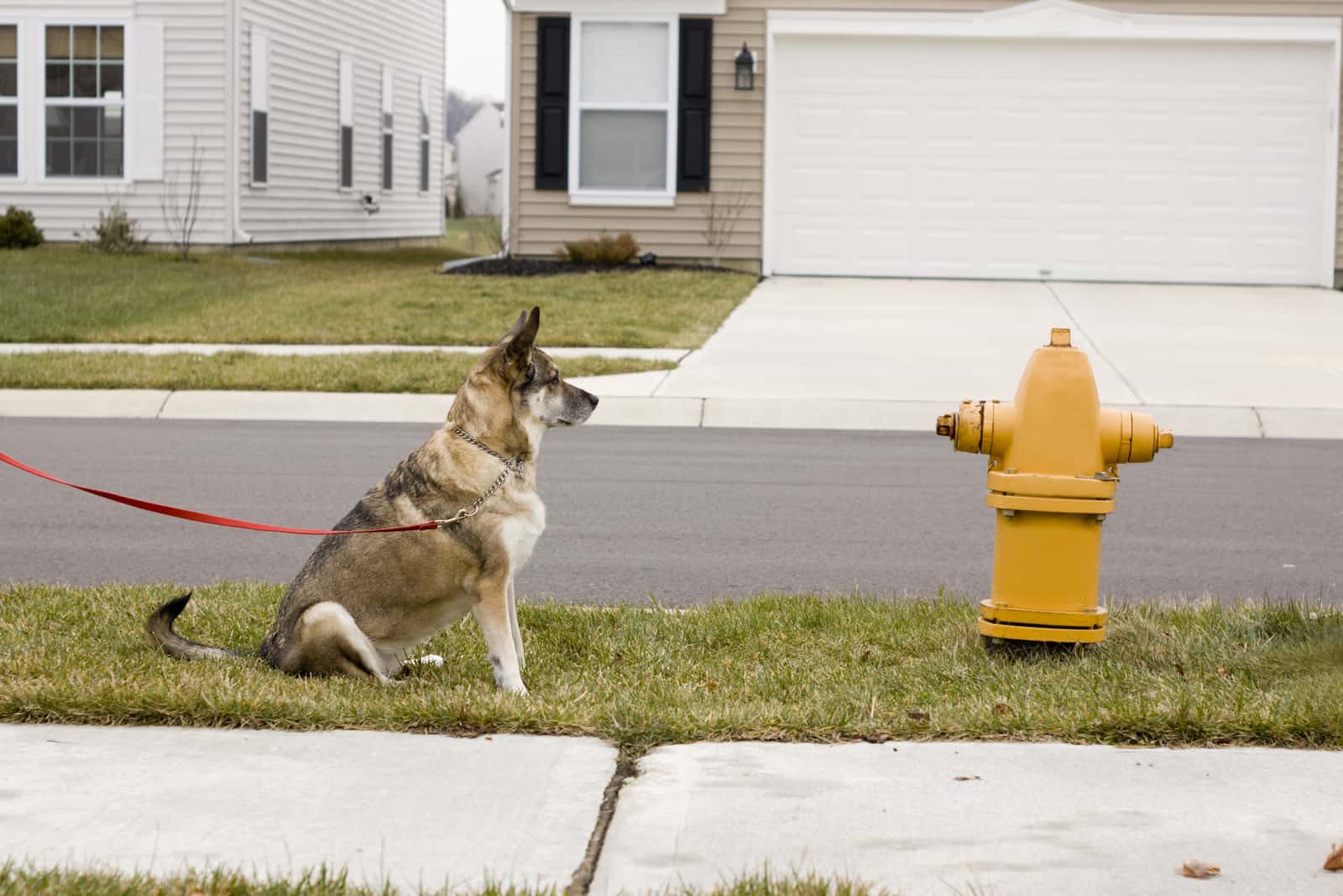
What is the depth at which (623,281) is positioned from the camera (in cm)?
1972

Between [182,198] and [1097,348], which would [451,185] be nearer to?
[182,198]

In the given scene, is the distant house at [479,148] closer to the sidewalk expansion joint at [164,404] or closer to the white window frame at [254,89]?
the white window frame at [254,89]

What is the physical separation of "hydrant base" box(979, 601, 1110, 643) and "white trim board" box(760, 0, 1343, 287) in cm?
1692

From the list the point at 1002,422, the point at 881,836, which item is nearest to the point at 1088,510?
the point at 1002,422

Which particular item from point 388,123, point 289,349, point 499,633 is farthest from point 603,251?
point 499,633

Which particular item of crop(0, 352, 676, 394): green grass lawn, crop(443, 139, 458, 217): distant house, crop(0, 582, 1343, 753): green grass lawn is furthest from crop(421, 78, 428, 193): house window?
crop(0, 582, 1343, 753): green grass lawn

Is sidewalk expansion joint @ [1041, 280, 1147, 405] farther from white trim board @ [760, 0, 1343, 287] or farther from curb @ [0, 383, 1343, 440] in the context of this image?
white trim board @ [760, 0, 1343, 287]

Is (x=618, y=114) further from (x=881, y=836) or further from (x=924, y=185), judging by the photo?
(x=881, y=836)

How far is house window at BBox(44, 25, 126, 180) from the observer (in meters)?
25.0

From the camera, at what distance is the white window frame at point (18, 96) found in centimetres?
2497

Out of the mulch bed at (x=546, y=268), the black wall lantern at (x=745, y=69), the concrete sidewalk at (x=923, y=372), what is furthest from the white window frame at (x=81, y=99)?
the concrete sidewalk at (x=923, y=372)

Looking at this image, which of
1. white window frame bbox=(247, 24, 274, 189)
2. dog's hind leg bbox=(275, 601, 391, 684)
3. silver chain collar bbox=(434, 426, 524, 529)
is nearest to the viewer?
dog's hind leg bbox=(275, 601, 391, 684)

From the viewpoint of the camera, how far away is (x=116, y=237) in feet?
78.9

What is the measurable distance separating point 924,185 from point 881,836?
18631 mm
